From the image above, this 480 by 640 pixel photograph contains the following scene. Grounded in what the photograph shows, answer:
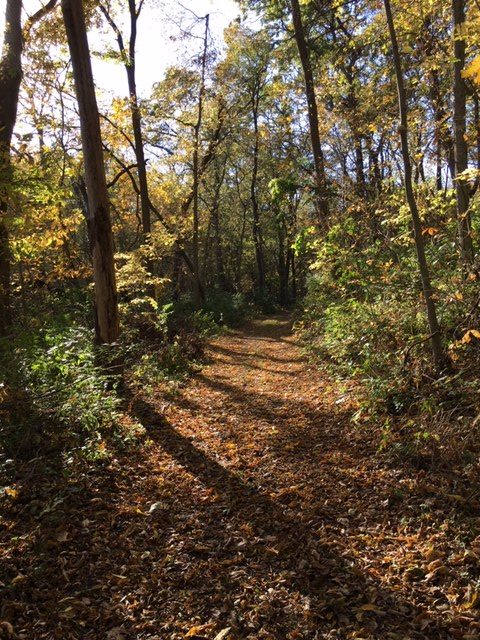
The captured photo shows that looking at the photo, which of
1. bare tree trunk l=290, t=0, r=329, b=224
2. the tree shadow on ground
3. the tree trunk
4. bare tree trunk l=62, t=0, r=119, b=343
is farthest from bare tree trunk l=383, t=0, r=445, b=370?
the tree trunk

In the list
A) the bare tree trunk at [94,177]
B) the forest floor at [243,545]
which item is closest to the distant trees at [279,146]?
the bare tree trunk at [94,177]

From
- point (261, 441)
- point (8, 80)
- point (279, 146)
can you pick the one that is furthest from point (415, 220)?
point (279, 146)

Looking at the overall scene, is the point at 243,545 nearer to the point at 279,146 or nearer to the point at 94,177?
the point at 94,177

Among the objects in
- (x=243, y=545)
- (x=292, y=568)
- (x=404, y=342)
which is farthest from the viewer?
(x=404, y=342)

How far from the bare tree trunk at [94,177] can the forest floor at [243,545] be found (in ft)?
7.69

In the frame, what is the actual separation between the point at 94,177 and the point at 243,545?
212 inches

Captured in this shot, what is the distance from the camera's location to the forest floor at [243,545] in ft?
9.51

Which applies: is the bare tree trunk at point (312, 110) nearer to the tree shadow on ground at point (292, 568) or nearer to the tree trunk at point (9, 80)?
the tree trunk at point (9, 80)

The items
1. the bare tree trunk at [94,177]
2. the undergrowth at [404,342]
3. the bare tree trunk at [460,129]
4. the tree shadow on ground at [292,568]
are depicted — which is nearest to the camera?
the tree shadow on ground at [292,568]

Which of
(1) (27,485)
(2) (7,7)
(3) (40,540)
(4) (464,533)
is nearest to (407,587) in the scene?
(4) (464,533)

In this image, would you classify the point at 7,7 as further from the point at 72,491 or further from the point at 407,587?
the point at 407,587

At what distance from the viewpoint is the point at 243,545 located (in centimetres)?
368

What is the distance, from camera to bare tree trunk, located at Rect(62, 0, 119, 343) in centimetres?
627

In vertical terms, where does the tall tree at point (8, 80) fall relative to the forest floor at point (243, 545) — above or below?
above
